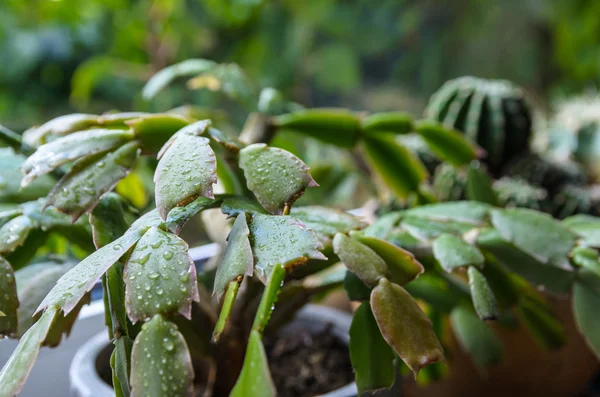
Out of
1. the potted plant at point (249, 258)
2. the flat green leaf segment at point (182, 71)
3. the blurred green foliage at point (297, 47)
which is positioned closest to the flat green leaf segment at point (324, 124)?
the potted plant at point (249, 258)

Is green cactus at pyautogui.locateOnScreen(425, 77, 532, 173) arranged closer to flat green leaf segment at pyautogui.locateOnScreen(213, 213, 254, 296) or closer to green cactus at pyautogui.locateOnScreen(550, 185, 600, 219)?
green cactus at pyautogui.locateOnScreen(550, 185, 600, 219)

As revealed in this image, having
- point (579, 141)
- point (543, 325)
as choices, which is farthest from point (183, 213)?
point (579, 141)

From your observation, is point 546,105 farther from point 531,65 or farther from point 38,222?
point 38,222

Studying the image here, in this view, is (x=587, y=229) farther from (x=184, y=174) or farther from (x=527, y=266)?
(x=184, y=174)

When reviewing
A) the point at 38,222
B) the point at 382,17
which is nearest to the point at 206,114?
the point at 38,222

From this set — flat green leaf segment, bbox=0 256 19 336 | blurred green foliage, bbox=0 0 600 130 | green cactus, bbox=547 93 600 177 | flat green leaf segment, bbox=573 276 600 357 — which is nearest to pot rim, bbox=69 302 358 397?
flat green leaf segment, bbox=0 256 19 336
